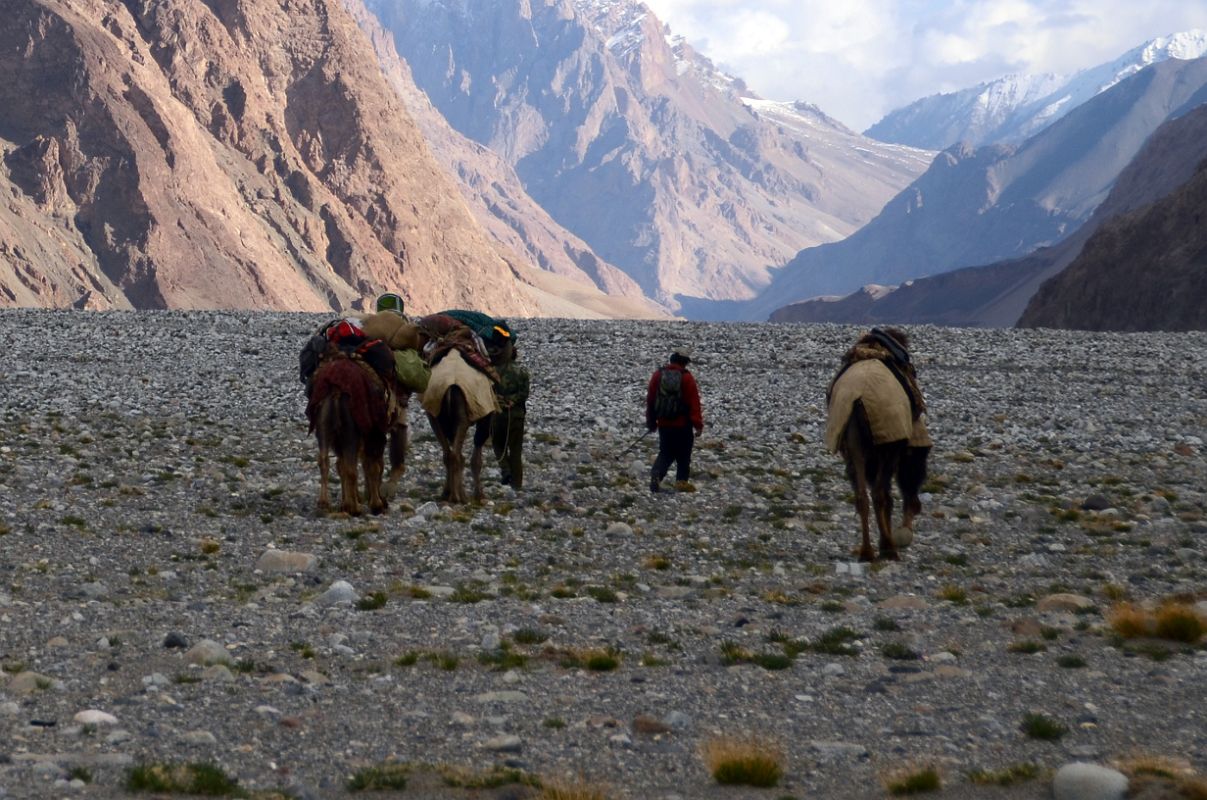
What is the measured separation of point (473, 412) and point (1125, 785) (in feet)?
35.1

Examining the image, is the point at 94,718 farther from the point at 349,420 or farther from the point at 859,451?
the point at 859,451

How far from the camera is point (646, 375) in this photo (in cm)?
3150

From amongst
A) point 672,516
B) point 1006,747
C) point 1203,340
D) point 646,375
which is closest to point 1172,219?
point 1203,340

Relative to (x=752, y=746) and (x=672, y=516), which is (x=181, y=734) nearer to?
(x=752, y=746)

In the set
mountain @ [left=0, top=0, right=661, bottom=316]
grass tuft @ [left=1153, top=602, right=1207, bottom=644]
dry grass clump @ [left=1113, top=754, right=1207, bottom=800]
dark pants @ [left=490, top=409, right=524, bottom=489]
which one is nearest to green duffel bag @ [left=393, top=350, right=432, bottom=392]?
dark pants @ [left=490, top=409, right=524, bottom=489]

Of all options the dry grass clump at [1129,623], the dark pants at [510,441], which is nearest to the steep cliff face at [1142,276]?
the dark pants at [510,441]

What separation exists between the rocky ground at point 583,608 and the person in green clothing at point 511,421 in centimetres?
52

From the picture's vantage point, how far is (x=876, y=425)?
14.2 m

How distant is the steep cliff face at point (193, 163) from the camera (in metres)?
149

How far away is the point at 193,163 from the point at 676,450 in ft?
491

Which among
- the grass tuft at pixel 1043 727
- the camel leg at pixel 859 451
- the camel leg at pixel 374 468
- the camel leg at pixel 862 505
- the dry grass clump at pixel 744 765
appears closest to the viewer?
the dry grass clump at pixel 744 765

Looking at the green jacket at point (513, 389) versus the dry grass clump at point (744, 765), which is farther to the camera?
the green jacket at point (513, 389)

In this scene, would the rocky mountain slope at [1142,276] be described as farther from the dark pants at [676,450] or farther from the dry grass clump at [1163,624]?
the dry grass clump at [1163,624]

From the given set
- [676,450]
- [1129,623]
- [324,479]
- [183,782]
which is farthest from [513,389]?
[183,782]
